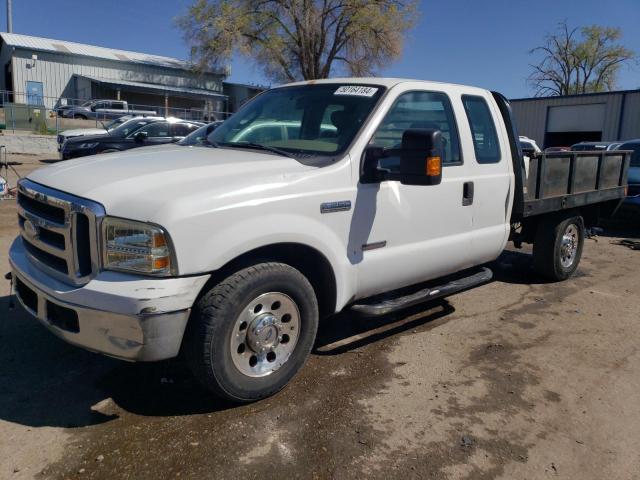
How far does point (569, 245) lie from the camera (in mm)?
6344

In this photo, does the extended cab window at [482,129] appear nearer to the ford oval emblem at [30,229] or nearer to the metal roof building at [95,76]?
the ford oval emblem at [30,229]

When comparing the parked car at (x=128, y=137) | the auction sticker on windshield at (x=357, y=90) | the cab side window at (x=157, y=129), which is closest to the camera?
the auction sticker on windshield at (x=357, y=90)

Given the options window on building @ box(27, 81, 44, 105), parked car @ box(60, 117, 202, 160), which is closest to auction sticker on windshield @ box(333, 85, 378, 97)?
parked car @ box(60, 117, 202, 160)

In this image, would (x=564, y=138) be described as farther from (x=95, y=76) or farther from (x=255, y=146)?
(x=95, y=76)

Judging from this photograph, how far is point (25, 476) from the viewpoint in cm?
264

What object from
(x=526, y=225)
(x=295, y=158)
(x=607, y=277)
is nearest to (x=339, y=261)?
(x=295, y=158)

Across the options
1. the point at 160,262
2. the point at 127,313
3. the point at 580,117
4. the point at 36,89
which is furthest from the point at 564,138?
the point at 36,89

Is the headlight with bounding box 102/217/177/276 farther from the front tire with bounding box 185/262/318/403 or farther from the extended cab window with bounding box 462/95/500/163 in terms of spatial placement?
the extended cab window with bounding box 462/95/500/163

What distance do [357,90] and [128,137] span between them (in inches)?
491

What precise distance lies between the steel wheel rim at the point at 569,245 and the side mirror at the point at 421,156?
3368 millimetres

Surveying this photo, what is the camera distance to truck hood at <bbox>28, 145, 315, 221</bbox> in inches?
111

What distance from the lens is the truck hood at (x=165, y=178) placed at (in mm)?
2824

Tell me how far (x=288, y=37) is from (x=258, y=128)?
1449 inches

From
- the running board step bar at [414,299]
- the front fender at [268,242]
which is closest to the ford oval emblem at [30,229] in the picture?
the front fender at [268,242]
